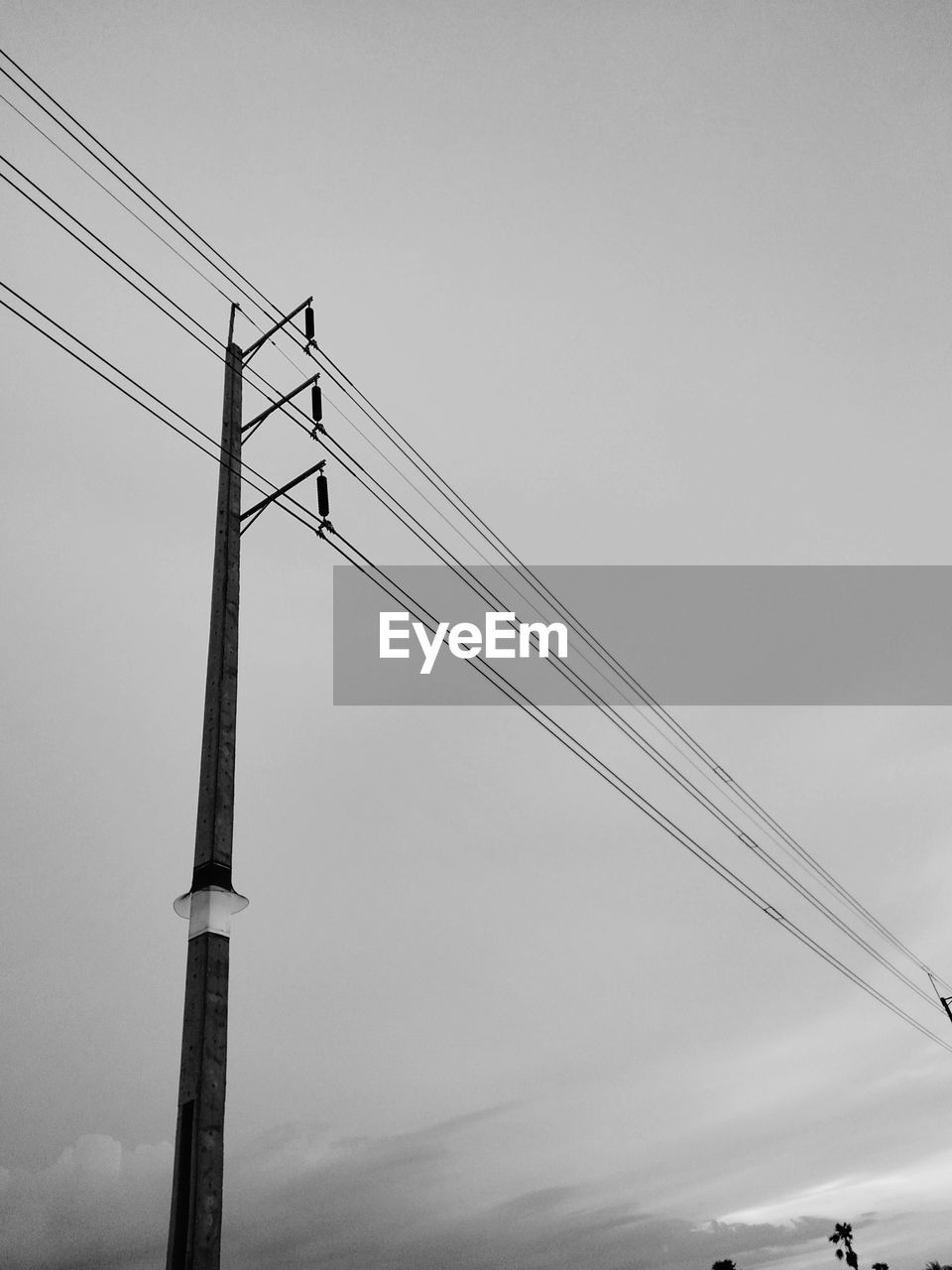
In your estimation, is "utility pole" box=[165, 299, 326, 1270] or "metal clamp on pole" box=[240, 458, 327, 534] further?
"metal clamp on pole" box=[240, 458, 327, 534]

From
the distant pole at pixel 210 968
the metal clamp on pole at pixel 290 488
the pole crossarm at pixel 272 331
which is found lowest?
the distant pole at pixel 210 968

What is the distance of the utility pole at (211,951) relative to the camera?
21.5 feet

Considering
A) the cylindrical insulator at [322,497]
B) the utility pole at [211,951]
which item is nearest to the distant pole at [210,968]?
the utility pole at [211,951]

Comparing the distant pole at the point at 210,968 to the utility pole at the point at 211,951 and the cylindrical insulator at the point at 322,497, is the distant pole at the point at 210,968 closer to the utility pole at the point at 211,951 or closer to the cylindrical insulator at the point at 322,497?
the utility pole at the point at 211,951

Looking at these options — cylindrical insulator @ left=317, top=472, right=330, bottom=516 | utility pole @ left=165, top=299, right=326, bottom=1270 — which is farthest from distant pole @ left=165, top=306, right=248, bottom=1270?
cylindrical insulator @ left=317, top=472, right=330, bottom=516

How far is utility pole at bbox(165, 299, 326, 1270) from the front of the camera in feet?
21.5

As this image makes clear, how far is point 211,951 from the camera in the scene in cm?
739

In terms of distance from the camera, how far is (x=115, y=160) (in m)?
10.8

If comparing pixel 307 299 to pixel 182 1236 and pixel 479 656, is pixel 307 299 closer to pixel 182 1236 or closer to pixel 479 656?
pixel 479 656

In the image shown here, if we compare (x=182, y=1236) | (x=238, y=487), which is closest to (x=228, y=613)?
(x=238, y=487)

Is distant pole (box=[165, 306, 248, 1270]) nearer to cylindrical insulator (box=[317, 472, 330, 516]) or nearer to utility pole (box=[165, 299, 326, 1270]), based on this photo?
utility pole (box=[165, 299, 326, 1270])

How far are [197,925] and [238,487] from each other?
204 inches

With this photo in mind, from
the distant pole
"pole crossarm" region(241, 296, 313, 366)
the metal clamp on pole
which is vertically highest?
"pole crossarm" region(241, 296, 313, 366)

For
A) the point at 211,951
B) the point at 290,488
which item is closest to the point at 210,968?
the point at 211,951
